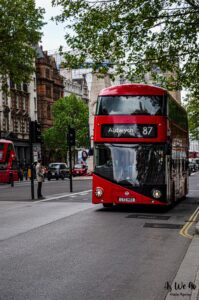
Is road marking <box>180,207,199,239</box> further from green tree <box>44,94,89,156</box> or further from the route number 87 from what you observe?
green tree <box>44,94,89,156</box>

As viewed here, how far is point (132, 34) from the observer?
19703 millimetres

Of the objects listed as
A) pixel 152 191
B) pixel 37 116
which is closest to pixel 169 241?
pixel 152 191

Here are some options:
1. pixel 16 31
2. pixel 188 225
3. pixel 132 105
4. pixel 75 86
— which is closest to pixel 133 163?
pixel 132 105

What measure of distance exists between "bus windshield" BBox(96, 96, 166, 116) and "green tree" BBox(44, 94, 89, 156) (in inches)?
2458

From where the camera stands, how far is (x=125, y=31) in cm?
1991

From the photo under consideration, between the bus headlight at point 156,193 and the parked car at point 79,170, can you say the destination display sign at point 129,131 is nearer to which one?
the bus headlight at point 156,193

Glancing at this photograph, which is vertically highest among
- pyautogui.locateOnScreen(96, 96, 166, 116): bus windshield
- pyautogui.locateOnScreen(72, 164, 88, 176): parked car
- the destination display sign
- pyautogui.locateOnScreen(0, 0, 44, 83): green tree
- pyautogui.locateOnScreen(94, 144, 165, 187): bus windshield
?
pyautogui.locateOnScreen(0, 0, 44, 83): green tree

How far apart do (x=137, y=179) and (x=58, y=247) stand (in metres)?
7.56

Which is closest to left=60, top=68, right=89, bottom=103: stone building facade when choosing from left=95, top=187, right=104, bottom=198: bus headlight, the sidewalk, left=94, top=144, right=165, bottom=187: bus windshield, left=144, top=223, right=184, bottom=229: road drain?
left=95, top=187, right=104, bottom=198: bus headlight

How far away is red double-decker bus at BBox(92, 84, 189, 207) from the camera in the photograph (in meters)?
16.9

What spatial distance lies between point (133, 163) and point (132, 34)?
5095mm

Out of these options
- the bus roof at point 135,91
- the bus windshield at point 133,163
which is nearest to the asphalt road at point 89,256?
the bus windshield at point 133,163

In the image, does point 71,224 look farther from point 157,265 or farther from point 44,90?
point 44,90

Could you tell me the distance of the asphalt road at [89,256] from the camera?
659cm
